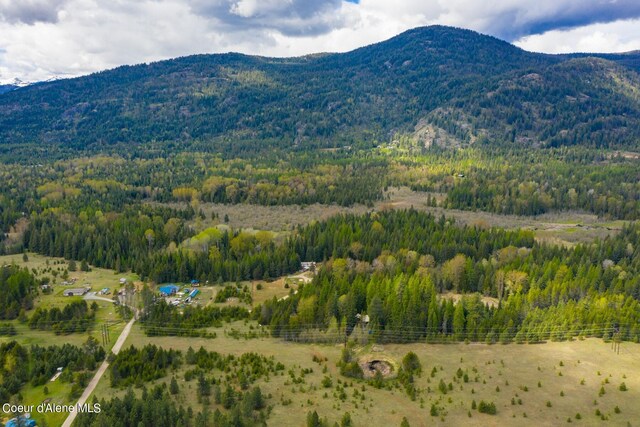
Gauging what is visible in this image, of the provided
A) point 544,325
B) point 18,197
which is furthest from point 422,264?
point 18,197

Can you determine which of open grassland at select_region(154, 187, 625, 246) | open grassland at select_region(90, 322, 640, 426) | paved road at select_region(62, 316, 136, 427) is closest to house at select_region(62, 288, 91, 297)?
paved road at select_region(62, 316, 136, 427)

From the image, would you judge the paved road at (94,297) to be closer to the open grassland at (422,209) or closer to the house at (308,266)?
the house at (308,266)

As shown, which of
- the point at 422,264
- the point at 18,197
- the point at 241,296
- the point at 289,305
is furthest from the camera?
the point at 18,197

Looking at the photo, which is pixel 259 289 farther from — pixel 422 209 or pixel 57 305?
pixel 422 209

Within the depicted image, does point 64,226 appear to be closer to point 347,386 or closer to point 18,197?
point 18,197

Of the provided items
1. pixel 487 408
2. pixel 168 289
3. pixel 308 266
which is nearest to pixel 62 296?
pixel 168 289

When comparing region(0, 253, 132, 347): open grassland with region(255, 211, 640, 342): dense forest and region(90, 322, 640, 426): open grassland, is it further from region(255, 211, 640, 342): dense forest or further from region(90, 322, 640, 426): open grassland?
region(255, 211, 640, 342): dense forest
